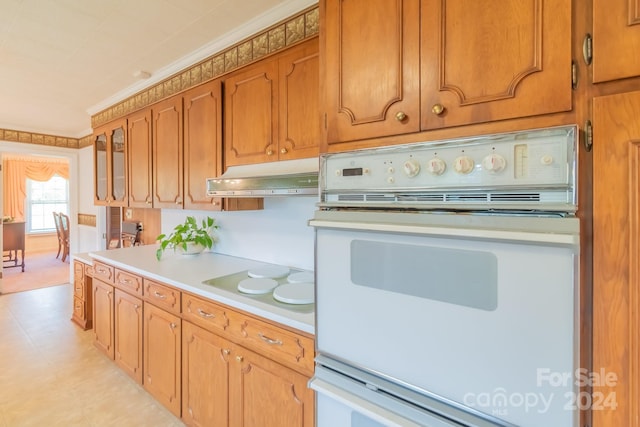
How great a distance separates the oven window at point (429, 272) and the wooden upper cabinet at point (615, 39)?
44cm

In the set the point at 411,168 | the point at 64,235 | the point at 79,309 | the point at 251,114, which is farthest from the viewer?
the point at 64,235

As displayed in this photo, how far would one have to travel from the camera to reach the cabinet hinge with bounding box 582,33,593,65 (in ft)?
2.08

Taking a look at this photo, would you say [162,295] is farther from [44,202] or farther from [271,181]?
[44,202]

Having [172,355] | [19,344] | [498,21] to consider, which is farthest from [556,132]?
[19,344]

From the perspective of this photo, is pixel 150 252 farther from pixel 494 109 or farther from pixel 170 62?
pixel 494 109

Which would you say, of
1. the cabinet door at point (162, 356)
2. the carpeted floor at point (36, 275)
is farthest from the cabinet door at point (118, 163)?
the carpeted floor at point (36, 275)

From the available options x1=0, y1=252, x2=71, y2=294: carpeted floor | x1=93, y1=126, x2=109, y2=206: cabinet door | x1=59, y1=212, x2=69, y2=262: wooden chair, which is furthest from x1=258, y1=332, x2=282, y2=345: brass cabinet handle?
x1=59, y1=212, x2=69, y2=262: wooden chair

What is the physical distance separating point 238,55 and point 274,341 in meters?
1.67

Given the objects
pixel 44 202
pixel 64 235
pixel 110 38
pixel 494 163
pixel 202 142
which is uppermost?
pixel 110 38

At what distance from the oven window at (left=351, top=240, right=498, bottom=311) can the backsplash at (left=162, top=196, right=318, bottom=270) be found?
35.9 inches

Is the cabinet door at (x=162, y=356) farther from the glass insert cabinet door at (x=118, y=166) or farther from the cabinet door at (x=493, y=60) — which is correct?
the cabinet door at (x=493, y=60)

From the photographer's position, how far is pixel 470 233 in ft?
2.34

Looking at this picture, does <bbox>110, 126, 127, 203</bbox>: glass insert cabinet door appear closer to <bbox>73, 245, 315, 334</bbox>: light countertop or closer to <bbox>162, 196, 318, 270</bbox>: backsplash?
<bbox>73, 245, 315, 334</bbox>: light countertop

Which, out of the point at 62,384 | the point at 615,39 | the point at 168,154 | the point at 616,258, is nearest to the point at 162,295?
the point at 168,154
